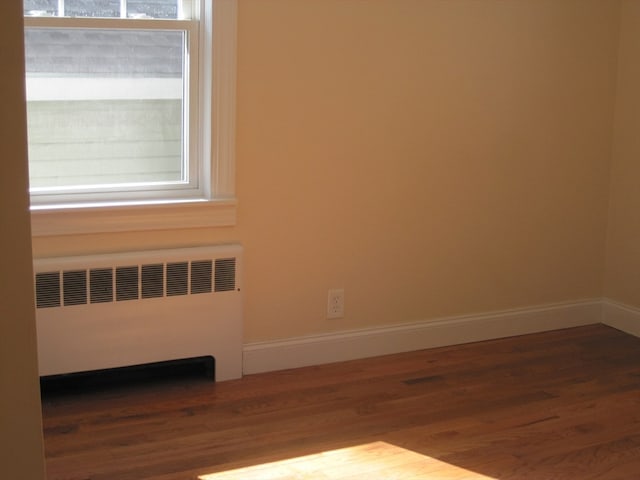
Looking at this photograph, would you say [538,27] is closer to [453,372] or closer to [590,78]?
[590,78]

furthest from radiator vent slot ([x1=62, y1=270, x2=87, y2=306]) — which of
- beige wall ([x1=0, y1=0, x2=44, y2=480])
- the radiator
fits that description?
beige wall ([x1=0, y1=0, x2=44, y2=480])

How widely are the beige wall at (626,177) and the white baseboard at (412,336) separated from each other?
0.20 m

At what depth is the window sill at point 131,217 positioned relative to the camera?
323 centimetres

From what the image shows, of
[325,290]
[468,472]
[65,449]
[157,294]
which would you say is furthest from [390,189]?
[65,449]

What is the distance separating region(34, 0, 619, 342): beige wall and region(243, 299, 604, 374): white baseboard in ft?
0.15

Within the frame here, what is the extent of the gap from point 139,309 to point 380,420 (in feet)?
3.25

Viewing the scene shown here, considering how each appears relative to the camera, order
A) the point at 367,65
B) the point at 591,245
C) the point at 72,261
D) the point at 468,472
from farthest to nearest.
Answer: the point at 591,245 < the point at 367,65 < the point at 72,261 < the point at 468,472

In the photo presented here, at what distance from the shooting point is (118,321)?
3.36m

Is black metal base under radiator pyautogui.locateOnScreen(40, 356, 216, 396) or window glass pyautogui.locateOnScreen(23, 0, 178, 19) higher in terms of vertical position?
window glass pyautogui.locateOnScreen(23, 0, 178, 19)

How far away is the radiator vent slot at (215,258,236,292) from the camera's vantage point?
138 inches

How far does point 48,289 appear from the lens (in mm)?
3229

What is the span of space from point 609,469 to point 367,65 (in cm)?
179

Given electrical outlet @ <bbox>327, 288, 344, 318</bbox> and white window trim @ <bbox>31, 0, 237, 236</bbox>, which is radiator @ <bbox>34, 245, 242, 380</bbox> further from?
electrical outlet @ <bbox>327, 288, 344, 318</bbox>

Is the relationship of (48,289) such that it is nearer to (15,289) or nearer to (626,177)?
(15,289)
